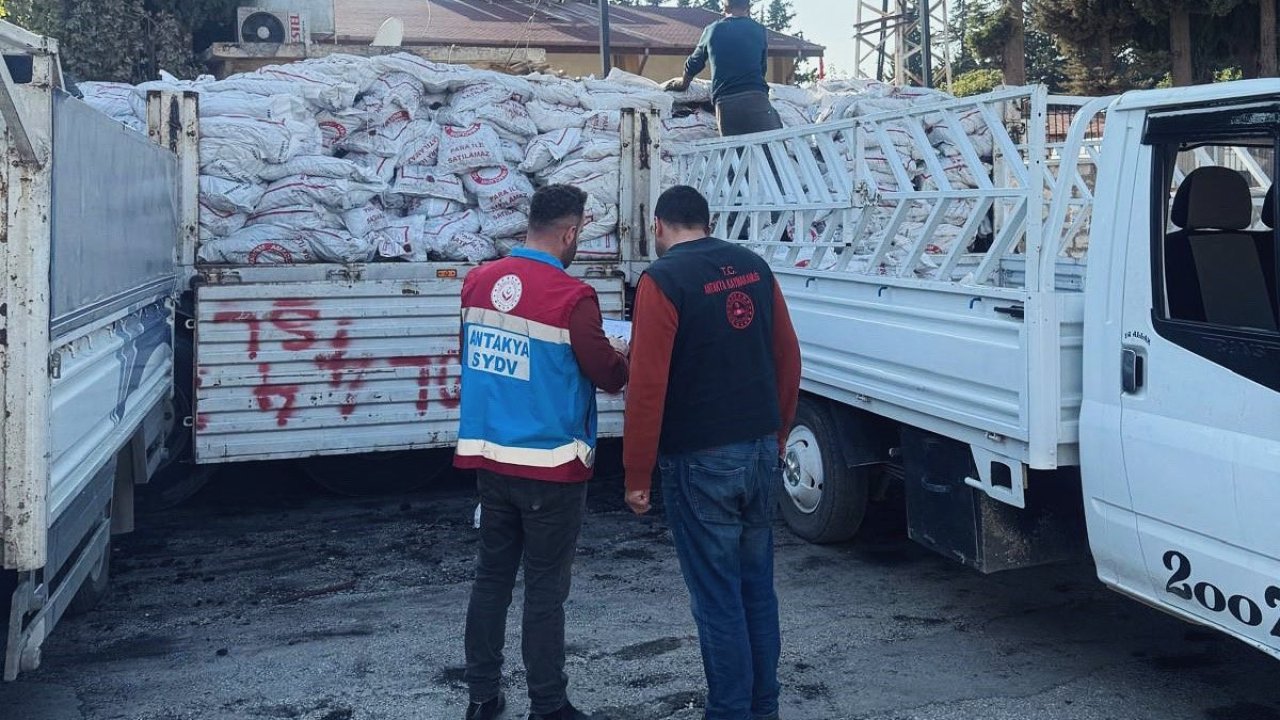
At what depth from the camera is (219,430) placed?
21.8ft

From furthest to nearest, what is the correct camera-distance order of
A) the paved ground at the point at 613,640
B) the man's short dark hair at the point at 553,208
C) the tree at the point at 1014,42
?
the tree at the point at 1014,42, the paved ground at the point at 613,640, the man's short dark hair at the point at 553,208

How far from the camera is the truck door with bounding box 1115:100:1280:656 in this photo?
3.77 metres

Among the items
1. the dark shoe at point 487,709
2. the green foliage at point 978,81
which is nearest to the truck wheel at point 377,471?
the dark shoe at point 487,709

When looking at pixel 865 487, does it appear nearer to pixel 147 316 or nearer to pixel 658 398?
pixel 658 398

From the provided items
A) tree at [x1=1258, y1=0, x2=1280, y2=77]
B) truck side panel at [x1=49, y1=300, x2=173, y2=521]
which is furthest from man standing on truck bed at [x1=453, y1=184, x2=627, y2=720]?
tree at [x1=1258, y1=0, x2=1280, y2=77]

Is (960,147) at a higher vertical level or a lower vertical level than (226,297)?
higher

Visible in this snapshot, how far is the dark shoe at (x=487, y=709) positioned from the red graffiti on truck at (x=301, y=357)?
2813mm

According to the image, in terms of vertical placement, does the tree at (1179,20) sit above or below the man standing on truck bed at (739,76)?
above

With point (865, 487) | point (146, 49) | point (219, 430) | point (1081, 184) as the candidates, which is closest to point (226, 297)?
point (219, 430)

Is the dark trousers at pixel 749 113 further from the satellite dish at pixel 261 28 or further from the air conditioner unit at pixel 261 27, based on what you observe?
the satellite dish at pixel 261 28

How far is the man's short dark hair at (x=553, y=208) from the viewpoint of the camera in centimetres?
428

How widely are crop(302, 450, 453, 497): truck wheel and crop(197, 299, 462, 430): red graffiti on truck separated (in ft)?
Result: 2.31

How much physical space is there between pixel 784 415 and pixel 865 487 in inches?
76.6

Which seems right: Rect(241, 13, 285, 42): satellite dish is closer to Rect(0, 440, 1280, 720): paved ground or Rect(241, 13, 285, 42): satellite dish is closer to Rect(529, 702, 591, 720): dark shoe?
Rect(0, 440, 1280, 720): paved ground
